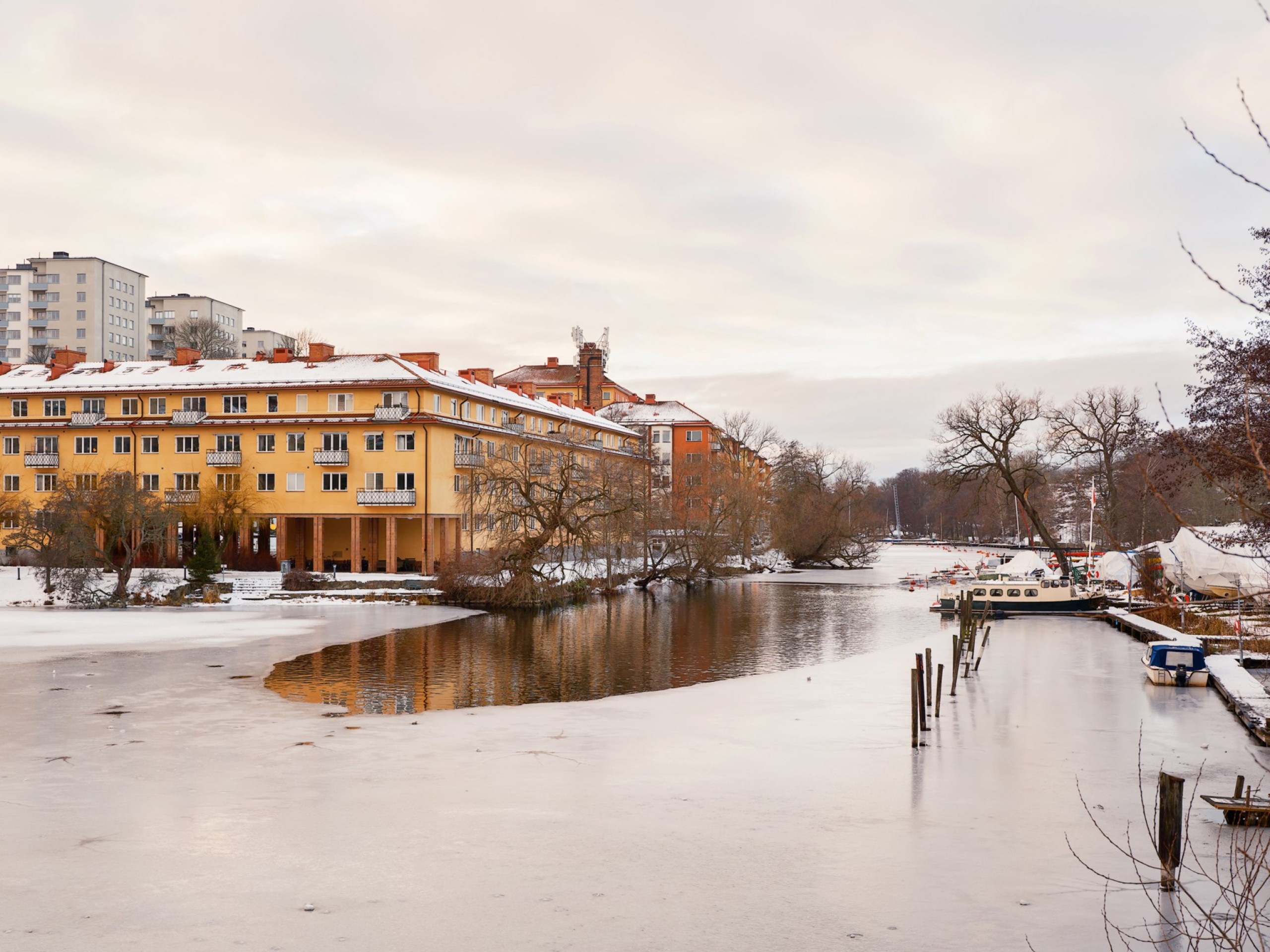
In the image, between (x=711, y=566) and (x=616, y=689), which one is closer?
(x=616, y=689)

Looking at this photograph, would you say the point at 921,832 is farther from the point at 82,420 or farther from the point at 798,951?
the point at 82,420

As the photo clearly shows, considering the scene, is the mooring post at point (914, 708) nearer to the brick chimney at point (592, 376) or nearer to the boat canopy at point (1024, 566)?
the boat canopy at point (1024, 566)

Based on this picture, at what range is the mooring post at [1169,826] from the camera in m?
9.79

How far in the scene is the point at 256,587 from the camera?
52.8 meters

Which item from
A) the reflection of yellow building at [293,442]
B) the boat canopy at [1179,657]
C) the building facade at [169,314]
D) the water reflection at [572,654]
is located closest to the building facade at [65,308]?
the building facade at [169,314]

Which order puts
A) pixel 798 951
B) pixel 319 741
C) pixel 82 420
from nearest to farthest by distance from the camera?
pixel 798 951 → pixel 319 741 → pixel 82 420

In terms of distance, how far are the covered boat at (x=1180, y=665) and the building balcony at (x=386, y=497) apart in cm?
4146

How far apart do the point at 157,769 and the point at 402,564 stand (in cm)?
4538

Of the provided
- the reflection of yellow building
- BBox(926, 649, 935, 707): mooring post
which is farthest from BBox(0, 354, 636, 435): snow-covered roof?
BBox(926, 649, 935, 707): mooring post

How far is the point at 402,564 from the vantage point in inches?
2392

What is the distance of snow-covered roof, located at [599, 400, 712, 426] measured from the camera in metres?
117

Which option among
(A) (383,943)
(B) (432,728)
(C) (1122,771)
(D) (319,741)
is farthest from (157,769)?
(C) (1122,771)

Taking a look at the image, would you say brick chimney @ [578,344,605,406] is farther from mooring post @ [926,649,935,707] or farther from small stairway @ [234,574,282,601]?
mooring post @ [926,649,935,707]

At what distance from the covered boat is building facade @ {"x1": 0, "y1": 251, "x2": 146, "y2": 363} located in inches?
5410
